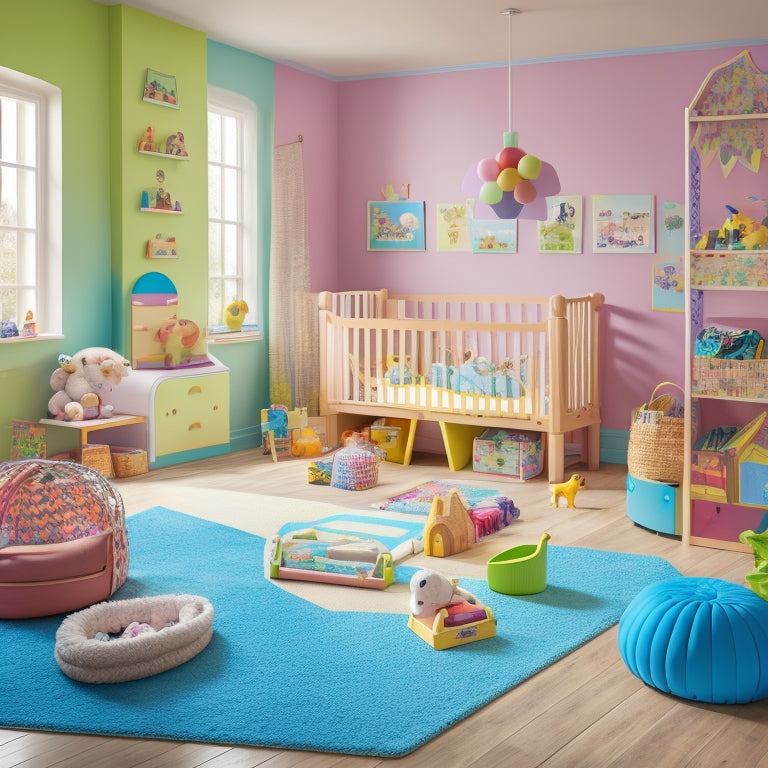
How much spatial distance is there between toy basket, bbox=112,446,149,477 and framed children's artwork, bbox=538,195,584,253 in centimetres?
253

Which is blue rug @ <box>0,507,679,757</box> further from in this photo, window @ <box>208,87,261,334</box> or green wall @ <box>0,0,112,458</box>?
window @ <box>208,87,261,334</box>

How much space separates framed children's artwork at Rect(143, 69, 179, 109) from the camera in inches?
199

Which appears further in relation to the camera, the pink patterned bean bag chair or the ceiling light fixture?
the ceiling light fixture

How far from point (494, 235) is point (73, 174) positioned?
243 centimetres

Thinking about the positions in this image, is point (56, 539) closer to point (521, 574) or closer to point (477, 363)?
point (521, 574)

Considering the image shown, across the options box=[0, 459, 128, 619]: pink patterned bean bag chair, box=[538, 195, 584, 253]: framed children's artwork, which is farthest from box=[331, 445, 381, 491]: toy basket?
box=[538, 195, 584, 253]: framed children's artwork

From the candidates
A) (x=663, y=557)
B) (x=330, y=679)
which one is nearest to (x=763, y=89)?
(x=663, y=557)

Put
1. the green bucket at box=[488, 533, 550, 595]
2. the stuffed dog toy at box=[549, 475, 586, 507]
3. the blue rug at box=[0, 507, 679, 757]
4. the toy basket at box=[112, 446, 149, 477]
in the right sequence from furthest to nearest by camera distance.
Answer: the toy basket at box=[112, 446, 149, 477], the stuffed dog toy at box=[549, 475, 586, 507], the green bucket at box=[488, 533, 550, 595], the blue rug at box=[0, 507, 679, 757]

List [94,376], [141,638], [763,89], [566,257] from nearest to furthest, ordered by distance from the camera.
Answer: [141,638] < [763,89] < [94,376] < [566,257]

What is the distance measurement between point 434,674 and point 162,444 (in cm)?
286

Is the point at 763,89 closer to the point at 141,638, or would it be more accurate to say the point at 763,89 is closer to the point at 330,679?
the point at 330,679

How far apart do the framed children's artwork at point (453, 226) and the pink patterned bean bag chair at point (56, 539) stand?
10.8 ft

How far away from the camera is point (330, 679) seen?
2.57m

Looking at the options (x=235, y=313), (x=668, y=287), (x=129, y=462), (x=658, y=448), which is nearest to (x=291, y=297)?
(x=235, y=313)
